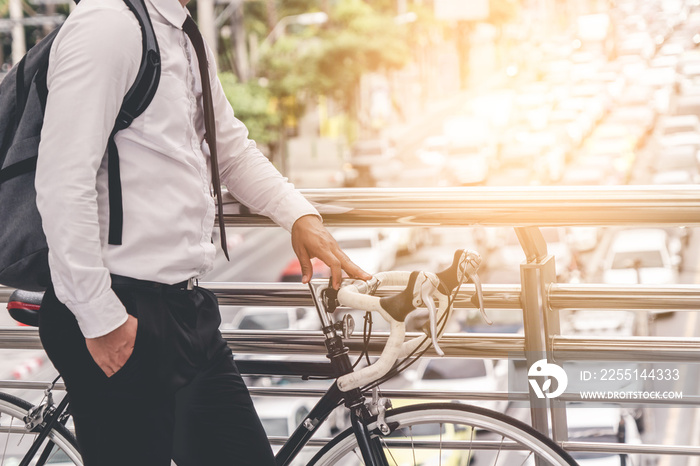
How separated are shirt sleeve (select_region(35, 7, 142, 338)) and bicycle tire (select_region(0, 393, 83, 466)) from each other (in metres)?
0.64

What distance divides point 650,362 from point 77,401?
1.22 metres

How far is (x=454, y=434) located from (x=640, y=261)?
1466cm

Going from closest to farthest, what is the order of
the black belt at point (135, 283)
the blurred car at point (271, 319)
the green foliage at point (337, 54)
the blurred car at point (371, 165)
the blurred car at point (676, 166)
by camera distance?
1. the black belt at point (135, 283)
2. the blurred car at point (271, 319)
3. the blurred car at point (676, 166)
4. the green foliage at point (337, 54)
5. the blurred car at point (371, 165)

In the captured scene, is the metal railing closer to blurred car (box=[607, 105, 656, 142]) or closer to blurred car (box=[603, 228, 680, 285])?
blurred car (box=[603, 228, 680, 285])

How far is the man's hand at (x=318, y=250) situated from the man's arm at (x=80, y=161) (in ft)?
1.57

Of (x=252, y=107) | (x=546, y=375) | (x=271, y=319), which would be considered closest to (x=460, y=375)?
(x=271, y=319)

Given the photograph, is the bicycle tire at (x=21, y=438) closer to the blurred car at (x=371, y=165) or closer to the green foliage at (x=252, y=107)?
the green foliage at (x=252, y=107)

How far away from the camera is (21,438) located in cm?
212

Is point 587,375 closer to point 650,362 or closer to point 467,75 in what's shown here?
point 650,362

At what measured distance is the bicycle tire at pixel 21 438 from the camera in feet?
6.60

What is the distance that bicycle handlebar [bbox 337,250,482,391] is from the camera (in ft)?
5.02

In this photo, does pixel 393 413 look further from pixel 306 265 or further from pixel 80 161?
pixel 80 161

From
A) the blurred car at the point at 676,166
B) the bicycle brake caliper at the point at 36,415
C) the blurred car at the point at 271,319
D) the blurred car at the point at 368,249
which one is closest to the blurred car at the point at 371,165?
the blurred car at the point at 676,166

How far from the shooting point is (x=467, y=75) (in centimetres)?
5025
